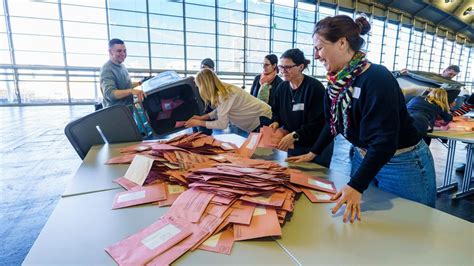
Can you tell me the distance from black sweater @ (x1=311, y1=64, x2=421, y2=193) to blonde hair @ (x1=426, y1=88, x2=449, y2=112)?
194 cm

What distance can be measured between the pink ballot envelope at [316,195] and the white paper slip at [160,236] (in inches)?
18.5

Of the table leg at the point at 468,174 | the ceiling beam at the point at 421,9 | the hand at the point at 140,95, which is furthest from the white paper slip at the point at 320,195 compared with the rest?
the ceiling beam at the point at 421,9

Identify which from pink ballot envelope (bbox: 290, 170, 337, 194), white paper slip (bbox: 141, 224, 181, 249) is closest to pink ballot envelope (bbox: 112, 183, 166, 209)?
white paper slip (bbox: 141, 224, 181, 249)

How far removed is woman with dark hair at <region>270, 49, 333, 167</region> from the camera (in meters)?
1.66

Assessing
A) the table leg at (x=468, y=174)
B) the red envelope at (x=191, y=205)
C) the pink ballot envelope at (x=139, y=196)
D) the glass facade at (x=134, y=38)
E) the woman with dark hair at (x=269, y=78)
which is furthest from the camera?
the glass facade at (x=134, y=38)

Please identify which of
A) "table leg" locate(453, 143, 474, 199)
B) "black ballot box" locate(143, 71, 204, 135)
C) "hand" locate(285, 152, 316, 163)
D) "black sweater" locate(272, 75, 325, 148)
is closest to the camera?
"hand" locate(285, 152, 316, 163)

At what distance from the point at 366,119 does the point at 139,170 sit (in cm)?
87

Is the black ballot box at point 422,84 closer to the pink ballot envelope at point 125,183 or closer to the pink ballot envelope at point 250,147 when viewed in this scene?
the pink ballot envelope at point 250,147

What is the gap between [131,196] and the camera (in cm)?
94

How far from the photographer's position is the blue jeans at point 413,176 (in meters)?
1.08

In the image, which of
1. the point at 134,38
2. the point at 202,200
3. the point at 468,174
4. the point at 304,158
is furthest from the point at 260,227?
the point at 134,38

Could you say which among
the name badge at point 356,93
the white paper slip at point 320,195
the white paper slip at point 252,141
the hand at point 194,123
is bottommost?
the white paper slip at point 320,195

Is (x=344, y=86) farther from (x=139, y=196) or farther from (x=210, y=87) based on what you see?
(x=210, y=87)

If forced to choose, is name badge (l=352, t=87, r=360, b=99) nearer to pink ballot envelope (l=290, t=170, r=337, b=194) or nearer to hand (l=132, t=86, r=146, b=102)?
pink ballot envelope (l=290, t=170, r=337, b=194)
